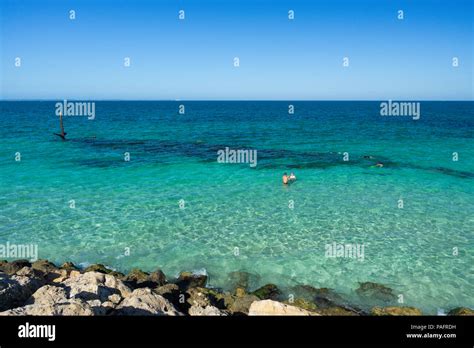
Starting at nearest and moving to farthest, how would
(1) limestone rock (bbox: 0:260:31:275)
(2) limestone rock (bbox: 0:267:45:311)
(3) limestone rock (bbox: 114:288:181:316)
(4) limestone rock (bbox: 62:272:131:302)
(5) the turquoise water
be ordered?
1. (3) limestone rock (bbox: 114:288:181:316)
2. (2) limestone rock (bbox: 0:267:45:311)
3. (4) limestone rock (bbox: 62:272:131:302)
4. (1) limestone rock (bbox: 0:260:31:275)
5. (5) the turquoise water

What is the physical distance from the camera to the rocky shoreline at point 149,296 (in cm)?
924

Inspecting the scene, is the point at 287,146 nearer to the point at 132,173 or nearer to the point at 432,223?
the point at 132,173

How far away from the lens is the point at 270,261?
15.5 metres

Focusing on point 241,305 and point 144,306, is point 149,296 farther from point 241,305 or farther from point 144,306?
point 241,305

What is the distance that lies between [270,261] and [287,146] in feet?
112

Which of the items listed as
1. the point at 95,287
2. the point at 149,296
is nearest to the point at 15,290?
the point at 95,287

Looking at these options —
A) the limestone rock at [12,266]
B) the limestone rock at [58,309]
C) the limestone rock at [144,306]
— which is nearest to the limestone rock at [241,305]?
the limestone rock at [144,306]

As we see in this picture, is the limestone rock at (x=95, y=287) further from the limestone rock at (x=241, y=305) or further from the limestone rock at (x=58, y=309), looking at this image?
the limestone rock at (x=241, y=305)

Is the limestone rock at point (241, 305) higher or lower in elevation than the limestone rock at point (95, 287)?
lower

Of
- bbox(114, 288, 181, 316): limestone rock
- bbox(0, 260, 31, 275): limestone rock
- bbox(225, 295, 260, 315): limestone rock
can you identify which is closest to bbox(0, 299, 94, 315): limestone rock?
bbox(114, 288, 181, 316): limestone rock

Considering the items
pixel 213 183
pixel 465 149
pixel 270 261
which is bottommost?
pixel 270 261

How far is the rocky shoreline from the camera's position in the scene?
30.3ft

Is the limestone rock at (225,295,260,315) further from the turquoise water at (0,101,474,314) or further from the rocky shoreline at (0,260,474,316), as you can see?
the turquoise water at (0,101,474,314)
